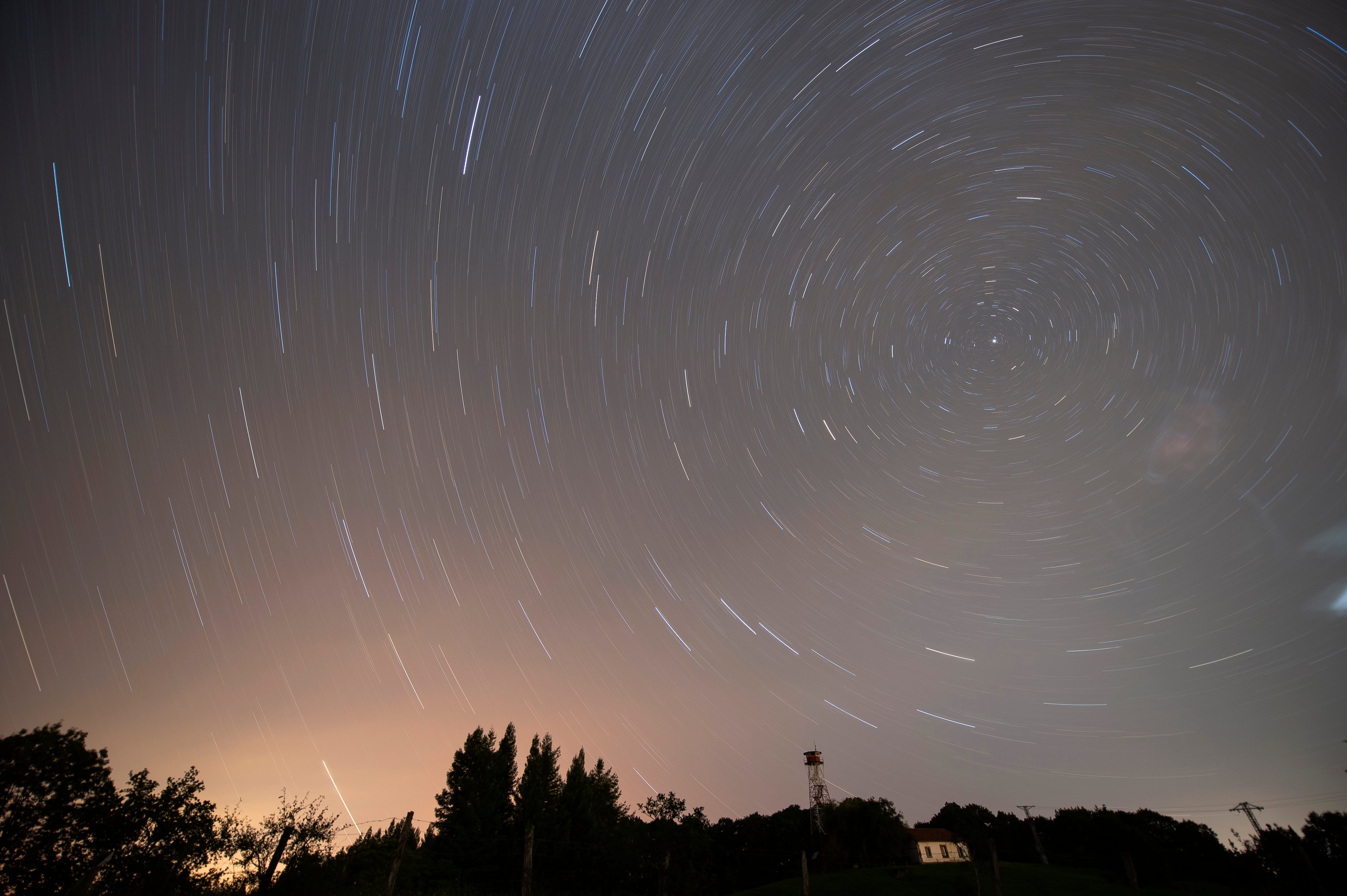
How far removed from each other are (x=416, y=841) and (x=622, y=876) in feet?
45.7

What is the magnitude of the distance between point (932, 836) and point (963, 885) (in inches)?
1296

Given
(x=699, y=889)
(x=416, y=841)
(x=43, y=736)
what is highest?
(x=43, y=736)

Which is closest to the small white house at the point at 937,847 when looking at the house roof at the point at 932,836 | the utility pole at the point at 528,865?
the house roof at the point at 932,836

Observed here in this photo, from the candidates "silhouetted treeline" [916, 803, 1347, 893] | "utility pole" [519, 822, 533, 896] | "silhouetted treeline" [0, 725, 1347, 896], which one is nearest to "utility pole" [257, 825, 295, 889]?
"silhouetted treeline" [0, 725, 1347, 896]

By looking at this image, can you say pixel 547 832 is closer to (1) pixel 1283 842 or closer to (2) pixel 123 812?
(2) pixel 123 812

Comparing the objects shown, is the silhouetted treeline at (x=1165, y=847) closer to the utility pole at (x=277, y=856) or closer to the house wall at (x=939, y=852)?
the house wall at (x=939, y=852)

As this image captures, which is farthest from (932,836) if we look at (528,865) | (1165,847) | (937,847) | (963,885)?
(528,865)

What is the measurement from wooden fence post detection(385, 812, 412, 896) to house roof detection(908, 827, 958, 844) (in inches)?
2207

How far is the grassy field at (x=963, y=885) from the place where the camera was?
36.7 meters

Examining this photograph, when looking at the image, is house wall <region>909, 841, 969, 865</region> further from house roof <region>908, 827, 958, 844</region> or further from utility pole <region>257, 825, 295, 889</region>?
utility pole <region>257, 825, 295, 889</region>

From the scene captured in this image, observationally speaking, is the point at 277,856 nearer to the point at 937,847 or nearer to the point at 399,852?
the point at 399,852

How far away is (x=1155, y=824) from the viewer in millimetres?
57719

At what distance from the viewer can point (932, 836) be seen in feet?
212

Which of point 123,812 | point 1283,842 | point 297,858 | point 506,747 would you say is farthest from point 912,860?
point 123,812
